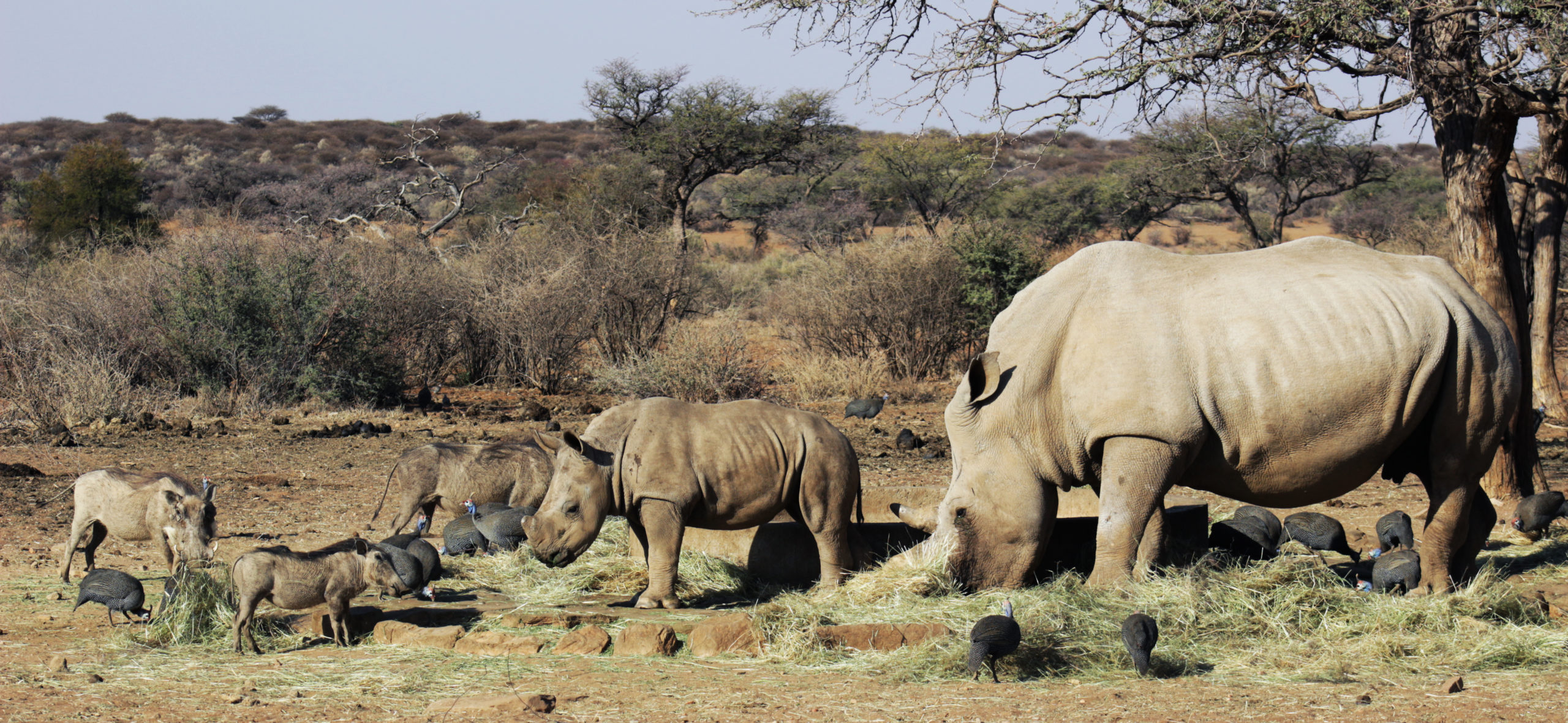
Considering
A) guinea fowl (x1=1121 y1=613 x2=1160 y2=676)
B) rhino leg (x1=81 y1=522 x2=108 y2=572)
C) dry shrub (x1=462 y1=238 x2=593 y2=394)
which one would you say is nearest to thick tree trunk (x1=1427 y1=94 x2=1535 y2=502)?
guinea fowl (x1=1121 y1=613 x2=1160 y2=676)

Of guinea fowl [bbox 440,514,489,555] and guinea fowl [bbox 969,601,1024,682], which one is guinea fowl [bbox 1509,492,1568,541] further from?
guinea fowl [bbox 440,514,489,555]

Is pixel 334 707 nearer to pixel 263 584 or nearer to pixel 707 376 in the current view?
pixel 263 584

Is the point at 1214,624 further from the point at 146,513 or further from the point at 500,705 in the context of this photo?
the point at 146,513

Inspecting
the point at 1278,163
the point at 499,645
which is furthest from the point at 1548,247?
the point at 1278,163

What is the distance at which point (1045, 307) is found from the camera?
6516 mm

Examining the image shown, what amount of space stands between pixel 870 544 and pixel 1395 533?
3.30 metres

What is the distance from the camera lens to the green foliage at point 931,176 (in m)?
35.2

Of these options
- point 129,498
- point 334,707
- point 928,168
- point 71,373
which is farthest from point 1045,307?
point 928,168

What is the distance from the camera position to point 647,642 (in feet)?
18.9

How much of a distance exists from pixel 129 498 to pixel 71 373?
8527mm

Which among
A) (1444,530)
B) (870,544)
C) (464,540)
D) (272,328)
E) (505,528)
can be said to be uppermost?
(1444,530)

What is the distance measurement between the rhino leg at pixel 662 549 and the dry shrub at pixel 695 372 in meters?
9.58

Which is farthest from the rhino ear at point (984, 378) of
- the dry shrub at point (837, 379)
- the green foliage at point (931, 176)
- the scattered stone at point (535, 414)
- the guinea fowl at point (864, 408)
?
the green foliage at point (931, 176)

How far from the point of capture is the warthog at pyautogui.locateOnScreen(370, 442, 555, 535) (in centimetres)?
931
